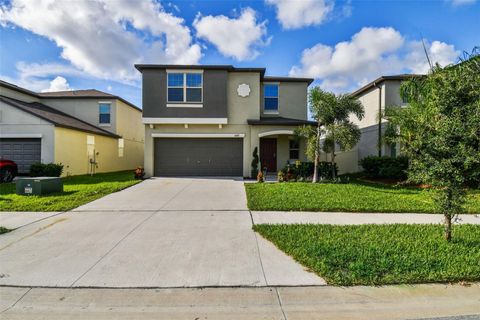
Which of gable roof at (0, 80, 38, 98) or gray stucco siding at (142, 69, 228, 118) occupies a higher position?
gable roof at (0, 80, 38, 98)

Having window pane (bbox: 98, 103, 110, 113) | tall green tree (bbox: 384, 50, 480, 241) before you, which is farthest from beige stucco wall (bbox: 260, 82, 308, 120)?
window pane (bbox: 98, 103, 110, 113)

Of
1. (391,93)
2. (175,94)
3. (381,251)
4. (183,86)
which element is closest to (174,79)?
(183,86)

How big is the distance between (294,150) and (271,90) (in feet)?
13.6

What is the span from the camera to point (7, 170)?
13328 mm

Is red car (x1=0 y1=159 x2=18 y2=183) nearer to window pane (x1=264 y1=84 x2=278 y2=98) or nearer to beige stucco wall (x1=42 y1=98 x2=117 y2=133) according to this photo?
beige stucco wall (x1=42 y1=98 x2=117 y2=133)

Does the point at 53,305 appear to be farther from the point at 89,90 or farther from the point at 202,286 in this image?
the point at 89,90

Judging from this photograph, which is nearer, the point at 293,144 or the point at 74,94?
the point at 293,144

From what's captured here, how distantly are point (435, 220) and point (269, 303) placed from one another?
5888 mm

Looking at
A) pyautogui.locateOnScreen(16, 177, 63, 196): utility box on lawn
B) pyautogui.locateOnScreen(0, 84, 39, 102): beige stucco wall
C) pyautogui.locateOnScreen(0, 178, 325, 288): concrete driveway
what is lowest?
pyautogui.locateOnScreen(0, 178, 325, 288): concrete driveway

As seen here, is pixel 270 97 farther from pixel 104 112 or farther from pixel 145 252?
pixel 145 252

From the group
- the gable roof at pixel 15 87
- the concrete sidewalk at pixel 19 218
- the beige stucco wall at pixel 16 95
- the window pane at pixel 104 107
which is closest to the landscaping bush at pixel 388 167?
the concrete sidewalk at pixel 19 218

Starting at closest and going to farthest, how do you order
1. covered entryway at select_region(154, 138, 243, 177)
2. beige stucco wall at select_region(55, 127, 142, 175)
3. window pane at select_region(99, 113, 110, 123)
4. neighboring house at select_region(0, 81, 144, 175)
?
neighboring house at select_region(0, 81, 144, 175)
beige stucco wall at select_region(55, 127, 142, 175)
covered entryway at select_region(154, 138, 243, 177)
window pane at select_region(99, 113, 110, 123)

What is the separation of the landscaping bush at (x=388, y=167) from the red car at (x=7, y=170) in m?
18.8

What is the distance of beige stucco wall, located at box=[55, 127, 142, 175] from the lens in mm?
15406
